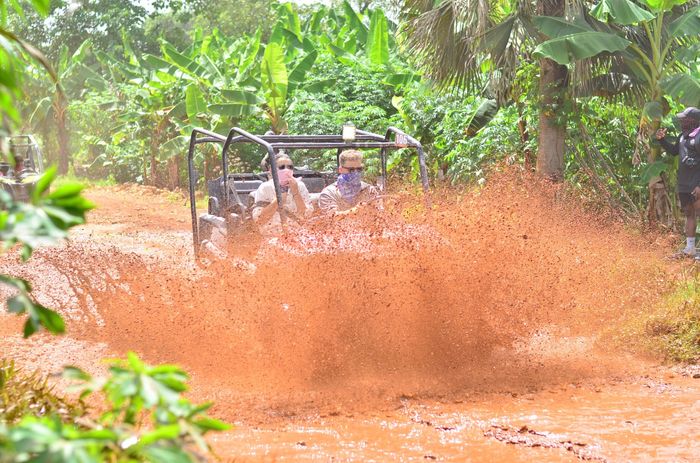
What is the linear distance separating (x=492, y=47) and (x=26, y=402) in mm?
9718

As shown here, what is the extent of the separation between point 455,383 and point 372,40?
15.3 metres

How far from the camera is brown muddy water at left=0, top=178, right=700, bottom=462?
5531 millimetres

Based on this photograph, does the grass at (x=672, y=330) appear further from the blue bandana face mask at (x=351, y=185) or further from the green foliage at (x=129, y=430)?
the green foliage at (x=129, y=430)

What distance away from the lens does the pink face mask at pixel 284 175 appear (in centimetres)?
833

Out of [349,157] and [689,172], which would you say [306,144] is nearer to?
[349,157]

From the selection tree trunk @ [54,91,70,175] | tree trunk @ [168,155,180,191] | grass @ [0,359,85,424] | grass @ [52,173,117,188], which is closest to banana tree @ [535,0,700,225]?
grass @ [0,359,85,424]

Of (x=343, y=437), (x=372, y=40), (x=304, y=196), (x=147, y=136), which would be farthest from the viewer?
(x=147, y=136)

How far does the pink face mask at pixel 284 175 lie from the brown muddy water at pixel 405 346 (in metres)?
0.60

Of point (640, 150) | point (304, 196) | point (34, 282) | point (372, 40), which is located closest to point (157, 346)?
point (304, 196)

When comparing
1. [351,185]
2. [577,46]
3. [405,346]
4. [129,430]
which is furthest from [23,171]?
[129,430]

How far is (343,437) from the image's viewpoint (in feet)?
18.2

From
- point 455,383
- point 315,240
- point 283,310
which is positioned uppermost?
point 315,240

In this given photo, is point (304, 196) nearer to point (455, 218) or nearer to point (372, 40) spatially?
point (455, 218)

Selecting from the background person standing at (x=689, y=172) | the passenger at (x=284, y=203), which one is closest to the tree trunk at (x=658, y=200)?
the background person standing at (x=689, y=172)
